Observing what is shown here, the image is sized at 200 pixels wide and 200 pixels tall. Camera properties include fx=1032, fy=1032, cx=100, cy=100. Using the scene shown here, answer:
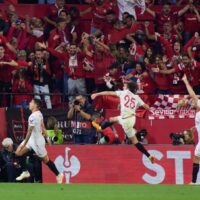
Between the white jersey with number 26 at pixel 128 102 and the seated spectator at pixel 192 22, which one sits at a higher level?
the seated spectator at pixel 192 22

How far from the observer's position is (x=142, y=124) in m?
23.2

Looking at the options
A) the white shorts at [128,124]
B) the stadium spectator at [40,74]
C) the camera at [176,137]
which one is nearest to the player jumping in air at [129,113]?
the white shorts at [128,124]

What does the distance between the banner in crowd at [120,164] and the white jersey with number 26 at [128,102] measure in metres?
1.21

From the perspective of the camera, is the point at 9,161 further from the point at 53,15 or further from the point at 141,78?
the point at 53,15

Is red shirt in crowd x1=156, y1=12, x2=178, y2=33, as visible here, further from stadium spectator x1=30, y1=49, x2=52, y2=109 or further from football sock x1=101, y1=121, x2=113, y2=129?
football sock x1=101, y1=121, x2=113, y2=129

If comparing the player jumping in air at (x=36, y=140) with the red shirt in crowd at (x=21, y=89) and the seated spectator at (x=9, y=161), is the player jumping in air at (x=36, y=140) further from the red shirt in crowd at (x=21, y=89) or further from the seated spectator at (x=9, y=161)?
the red shirt in crowd at (x=21, y=89)

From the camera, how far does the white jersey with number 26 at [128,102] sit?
21359 mm

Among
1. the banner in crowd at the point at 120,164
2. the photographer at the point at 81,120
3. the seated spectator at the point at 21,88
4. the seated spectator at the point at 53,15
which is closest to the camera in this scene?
the banner in crowd at the point at 120,164

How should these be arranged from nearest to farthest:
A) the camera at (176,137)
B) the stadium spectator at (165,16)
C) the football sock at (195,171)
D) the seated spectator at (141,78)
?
the football sock at (195,171) → the camera at (176,137) → the seated spectator at (141,78) → the stadium spectator at (165,16)

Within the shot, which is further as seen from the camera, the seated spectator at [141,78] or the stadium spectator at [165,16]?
the stadium spectator at [165,16]
